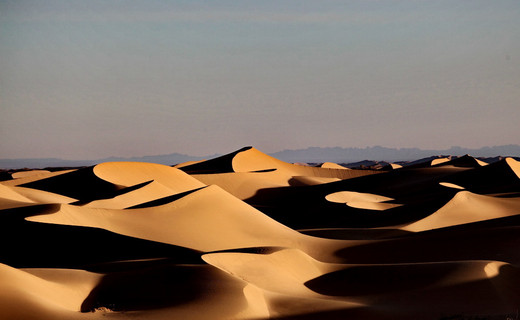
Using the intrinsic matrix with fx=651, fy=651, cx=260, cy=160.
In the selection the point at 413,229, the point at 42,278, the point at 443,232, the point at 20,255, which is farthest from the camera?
the point at 413,229

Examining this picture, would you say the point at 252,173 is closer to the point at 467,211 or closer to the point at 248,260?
the point at 467,211

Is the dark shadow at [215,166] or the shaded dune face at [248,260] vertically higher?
the dark shadow at [215,166]

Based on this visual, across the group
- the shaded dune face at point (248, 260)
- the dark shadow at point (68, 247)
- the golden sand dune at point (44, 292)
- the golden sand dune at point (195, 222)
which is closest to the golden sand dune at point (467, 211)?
the shaded dune face at point (248, 260)

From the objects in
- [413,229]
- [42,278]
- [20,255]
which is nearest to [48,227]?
[20,255]

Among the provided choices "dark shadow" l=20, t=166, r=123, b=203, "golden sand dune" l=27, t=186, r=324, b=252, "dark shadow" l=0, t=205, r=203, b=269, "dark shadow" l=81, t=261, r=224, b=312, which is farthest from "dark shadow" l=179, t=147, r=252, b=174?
"dark shadow" l=81, t=261, r=224, b=312

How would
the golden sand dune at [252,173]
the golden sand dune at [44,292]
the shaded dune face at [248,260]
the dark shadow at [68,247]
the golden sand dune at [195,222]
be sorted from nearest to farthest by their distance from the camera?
the golden sand dune at [44,292], the shaded dune face at [248,260], the dark shadow at [68,247], the golden sand dune at [195,222], the golden sand dune at [252,173]

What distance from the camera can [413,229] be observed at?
27.0 meters

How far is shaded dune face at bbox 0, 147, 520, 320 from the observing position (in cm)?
1182

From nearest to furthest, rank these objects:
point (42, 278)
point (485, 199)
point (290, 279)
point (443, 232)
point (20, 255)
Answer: point (42, 278)
point (290, 279)
point (20, 255)
point (443, 232)
point (485, 199)

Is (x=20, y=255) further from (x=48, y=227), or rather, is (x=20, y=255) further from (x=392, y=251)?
(x=392, y=251)

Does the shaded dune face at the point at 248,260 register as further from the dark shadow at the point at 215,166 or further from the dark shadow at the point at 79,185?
the dark shadow at the point at 215,166

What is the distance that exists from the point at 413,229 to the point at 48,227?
14.9m

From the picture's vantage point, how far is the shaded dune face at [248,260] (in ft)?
38.8

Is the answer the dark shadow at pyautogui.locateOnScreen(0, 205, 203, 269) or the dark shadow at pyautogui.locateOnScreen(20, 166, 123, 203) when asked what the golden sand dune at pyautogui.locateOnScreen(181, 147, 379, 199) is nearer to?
the dark shadow at pyautogui.locateOnScreen(20, 166, 123, 203)
